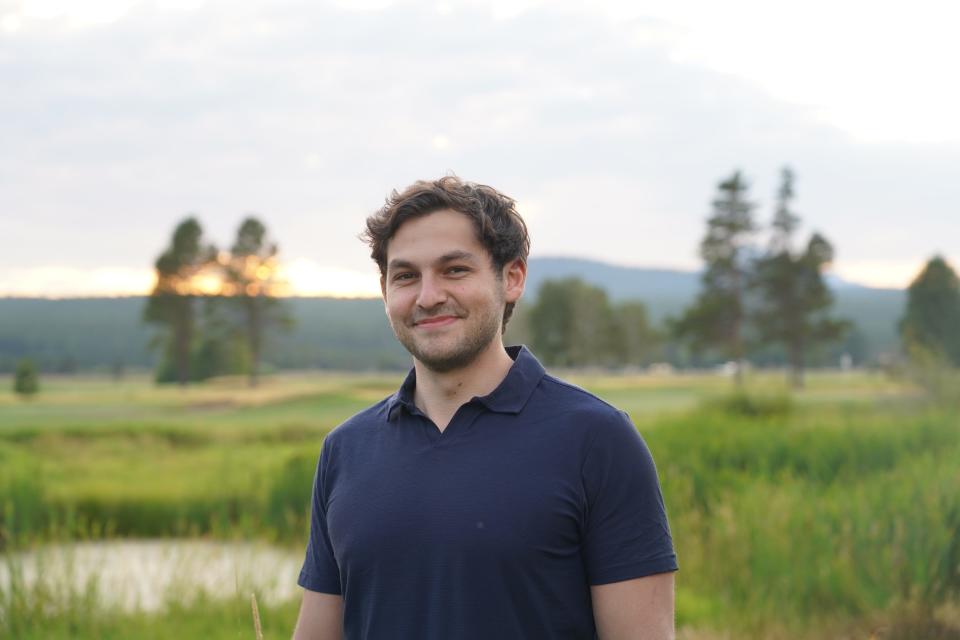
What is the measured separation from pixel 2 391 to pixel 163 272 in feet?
32.8

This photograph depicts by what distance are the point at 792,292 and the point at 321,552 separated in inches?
2470

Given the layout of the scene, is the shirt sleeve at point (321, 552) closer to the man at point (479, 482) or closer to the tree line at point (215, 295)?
the man at point (479, 482)

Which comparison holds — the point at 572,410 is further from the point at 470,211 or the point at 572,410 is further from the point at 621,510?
the point at 470,211

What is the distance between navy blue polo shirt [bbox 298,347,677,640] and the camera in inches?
82.4

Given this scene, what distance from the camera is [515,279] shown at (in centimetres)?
242

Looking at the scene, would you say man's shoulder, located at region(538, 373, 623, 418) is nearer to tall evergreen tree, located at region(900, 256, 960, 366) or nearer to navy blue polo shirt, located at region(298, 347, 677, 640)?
navy blue polo shirt, located at region(298, 347, 677, 640)

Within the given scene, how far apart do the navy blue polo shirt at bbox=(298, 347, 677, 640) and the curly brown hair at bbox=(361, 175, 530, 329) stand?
11.0 inches

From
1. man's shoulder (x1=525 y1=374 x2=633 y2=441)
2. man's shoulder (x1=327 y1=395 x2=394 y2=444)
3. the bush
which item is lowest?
the bush

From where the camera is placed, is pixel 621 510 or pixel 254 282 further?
pixel 254 282

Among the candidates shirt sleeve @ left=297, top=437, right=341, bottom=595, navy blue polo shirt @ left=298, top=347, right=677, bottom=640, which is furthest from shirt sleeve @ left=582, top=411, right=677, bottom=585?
shirt sleeve @ left=297, top=437, right=341, bottom=595

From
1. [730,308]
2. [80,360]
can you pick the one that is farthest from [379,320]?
[730,308]

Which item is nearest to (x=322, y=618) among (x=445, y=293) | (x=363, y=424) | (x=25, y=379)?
(x=363, y=424)

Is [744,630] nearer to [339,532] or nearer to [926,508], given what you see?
[926,508]

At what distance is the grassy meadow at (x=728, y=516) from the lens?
20.1ft
